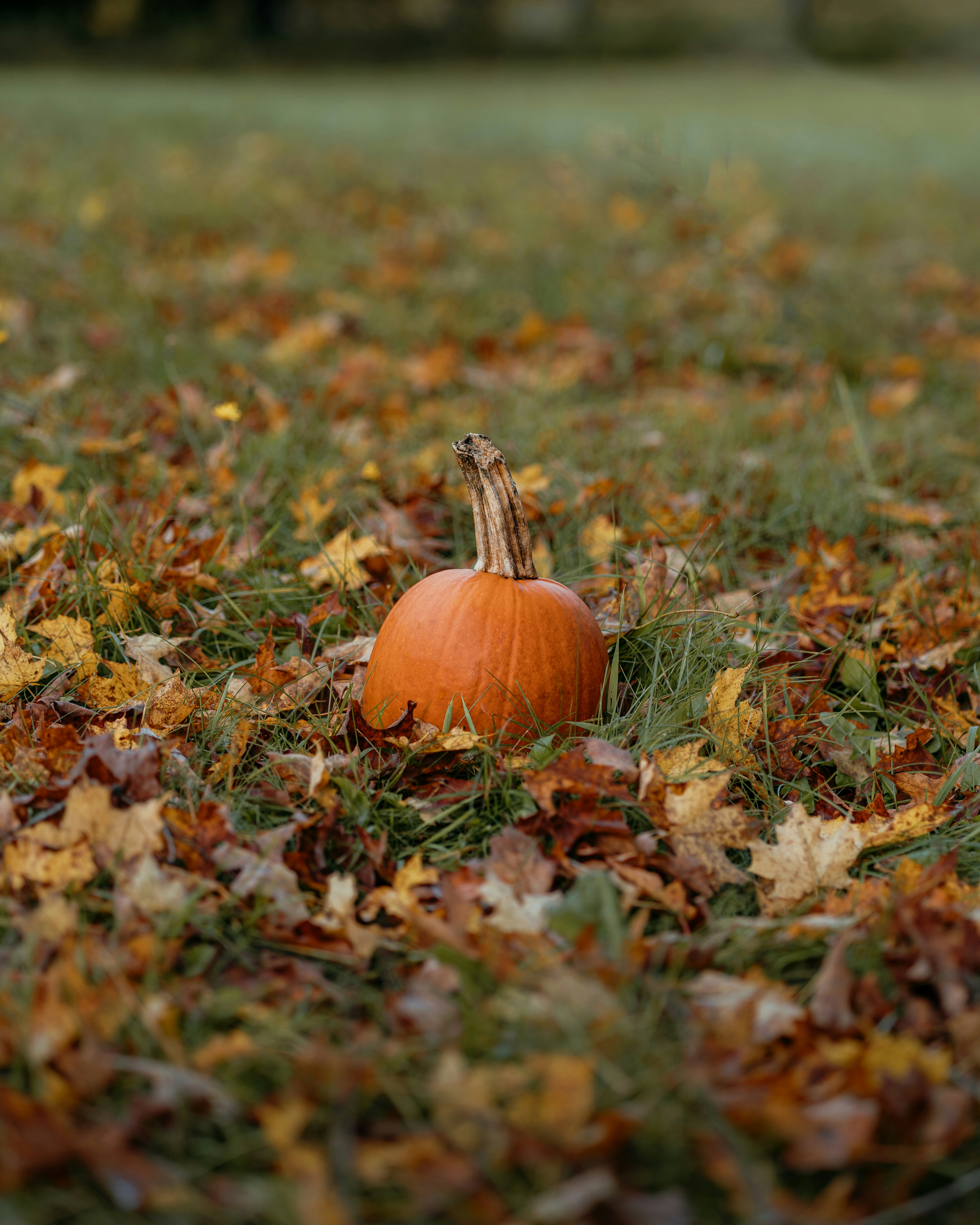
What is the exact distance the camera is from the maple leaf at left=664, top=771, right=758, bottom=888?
1.65 metres

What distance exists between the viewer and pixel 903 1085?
1.20 m

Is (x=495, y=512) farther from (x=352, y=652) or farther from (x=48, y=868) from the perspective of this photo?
(x=48, y=868)

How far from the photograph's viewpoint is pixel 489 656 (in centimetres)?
184

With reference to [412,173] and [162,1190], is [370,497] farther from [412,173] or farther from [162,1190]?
[412,173]

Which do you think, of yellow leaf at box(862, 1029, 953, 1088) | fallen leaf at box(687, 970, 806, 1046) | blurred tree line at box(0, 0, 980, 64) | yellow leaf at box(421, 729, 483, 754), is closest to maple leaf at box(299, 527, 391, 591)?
yellow leaf at box(421, 729, 483, 754)

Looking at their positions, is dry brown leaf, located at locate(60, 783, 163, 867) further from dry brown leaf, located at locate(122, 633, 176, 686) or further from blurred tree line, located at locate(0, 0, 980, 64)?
blurred tree line, located at locate(0, 0, 980, 64)

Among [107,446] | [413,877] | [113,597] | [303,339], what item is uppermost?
[303,339]

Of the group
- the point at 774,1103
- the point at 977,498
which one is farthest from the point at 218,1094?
the point at 977,498

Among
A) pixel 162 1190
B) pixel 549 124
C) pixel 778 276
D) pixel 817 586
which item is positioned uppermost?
pixel 549 124

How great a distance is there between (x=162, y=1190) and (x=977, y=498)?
2.99 meters

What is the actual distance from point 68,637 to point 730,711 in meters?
1.39

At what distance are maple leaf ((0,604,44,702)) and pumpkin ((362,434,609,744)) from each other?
665 millimetres

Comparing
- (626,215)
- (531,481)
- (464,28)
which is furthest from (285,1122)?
(464,28)

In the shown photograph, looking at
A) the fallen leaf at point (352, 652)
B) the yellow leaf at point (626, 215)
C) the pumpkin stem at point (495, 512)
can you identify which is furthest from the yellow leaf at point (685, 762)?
the yellow leaf at point (626, 215)
